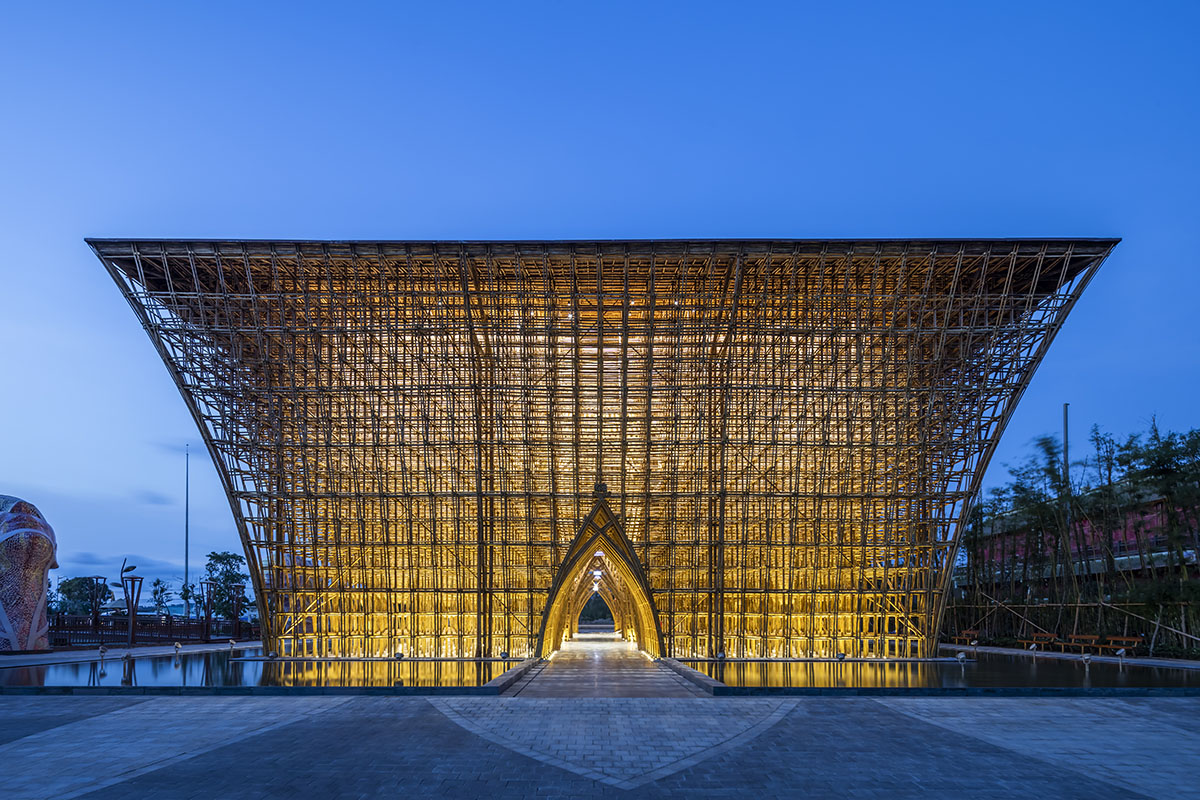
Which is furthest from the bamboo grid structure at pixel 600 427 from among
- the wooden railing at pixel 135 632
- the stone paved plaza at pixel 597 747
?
the stone paved plaza at pixel 597 747

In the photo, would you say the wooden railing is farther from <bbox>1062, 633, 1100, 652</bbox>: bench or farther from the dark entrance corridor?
<bbox>1062, 633, 1100, 652</bbox>: bench

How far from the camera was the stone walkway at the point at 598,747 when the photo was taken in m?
9.36

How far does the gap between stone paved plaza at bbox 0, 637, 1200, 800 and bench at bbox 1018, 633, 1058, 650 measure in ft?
50.4

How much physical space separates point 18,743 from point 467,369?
18.0 metres

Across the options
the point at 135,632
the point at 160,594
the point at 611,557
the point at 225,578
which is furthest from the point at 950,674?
the point at 160,594

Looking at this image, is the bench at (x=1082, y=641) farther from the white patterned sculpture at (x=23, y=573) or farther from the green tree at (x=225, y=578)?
the green tree at (x=225, y=578)

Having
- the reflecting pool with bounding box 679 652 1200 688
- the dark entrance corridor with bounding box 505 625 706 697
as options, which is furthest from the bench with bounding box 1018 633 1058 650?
the dark entrance corridor with bounding box 505 625 706 697

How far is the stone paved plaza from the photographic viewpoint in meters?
9.37

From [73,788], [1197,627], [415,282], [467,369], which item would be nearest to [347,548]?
[467,369]

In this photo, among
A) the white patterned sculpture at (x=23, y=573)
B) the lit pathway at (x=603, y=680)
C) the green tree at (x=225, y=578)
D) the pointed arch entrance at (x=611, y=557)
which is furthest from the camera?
the green tree at (x=225, y=578)

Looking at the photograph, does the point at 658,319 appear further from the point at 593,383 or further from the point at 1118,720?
the point at 1118,720

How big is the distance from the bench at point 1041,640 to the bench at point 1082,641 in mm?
426

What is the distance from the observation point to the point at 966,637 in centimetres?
3666

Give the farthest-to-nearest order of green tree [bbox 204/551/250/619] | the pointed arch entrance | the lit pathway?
green tree [bbox 204/551/250/619], the pointed arch entrance, the lit pathway
